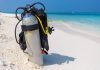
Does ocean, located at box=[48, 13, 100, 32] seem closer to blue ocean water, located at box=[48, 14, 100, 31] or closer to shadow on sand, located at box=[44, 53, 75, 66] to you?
blue ocean water, located at box=[48, 14, 100, 31]

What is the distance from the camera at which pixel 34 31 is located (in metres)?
5.59

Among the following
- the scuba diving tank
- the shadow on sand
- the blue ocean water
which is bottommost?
the blue ocean water

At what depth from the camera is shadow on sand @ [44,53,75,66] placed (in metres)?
6.02

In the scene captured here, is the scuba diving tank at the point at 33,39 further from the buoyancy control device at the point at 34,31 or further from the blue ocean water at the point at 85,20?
the blue ocean water at the point at 85,20

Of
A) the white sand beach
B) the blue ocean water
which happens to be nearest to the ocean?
the blue ocean water

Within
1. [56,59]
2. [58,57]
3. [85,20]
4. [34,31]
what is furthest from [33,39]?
[85,20]

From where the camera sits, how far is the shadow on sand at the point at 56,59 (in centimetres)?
602

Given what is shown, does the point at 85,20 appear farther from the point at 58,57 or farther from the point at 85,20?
the point at 58,57

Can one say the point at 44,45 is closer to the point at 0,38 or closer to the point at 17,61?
the point at 17,61

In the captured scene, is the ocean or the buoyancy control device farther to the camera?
the ocean

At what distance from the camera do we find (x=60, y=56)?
6.51m

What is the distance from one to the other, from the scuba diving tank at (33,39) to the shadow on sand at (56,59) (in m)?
0.33

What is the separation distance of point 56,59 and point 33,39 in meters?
0.91

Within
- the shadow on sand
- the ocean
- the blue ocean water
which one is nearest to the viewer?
the shadow on sand
